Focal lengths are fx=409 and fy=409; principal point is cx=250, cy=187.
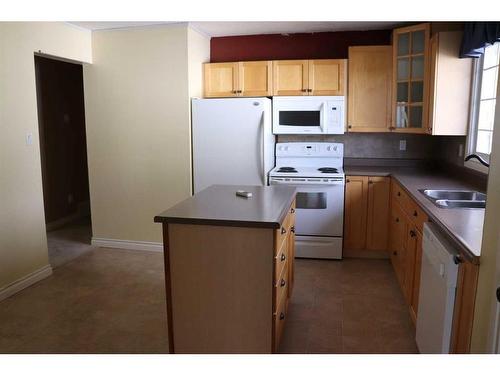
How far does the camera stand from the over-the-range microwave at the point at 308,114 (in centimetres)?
393

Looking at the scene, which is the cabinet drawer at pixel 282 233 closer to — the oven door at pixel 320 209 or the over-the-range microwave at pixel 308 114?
the oven door at pixel 320 209

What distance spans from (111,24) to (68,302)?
96.1 inches

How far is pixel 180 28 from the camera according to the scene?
3.79 metres

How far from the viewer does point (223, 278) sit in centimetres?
201

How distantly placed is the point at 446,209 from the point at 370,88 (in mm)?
1974

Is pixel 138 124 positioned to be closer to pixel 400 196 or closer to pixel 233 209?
pixel 233 209

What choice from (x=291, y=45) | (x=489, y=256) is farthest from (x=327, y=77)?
(x=489, y=256)

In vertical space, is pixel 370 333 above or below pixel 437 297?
below

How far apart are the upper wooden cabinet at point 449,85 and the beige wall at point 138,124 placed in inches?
84.9

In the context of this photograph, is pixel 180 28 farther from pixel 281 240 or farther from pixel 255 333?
pixel 255 333

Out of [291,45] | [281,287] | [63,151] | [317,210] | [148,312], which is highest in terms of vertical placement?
[291,45]
